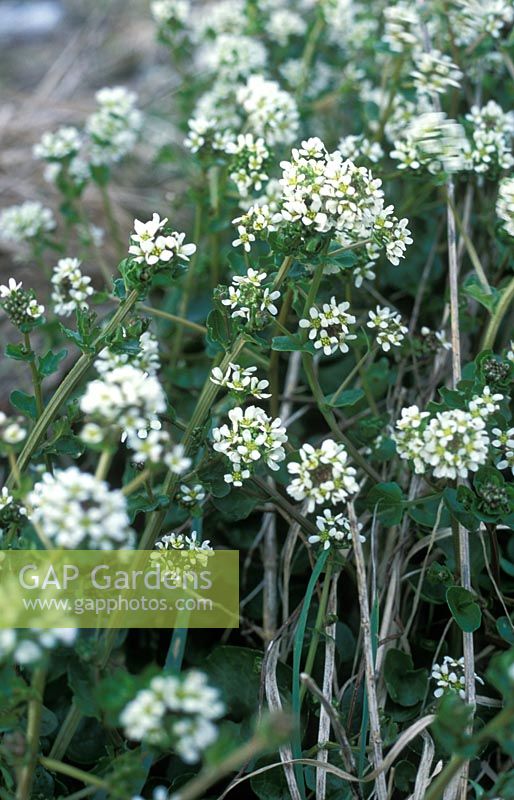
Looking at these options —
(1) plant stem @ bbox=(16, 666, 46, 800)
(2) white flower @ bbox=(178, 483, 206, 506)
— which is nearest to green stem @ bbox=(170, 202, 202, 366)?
(2) white flower @ bbox=(178, 483, 206, 506)

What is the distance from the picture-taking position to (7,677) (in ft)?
5.01

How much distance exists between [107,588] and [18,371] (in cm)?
155

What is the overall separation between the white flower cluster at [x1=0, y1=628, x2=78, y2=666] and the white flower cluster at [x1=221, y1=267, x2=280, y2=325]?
34.5 inches

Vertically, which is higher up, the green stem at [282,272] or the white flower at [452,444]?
the green stem at [282,272]

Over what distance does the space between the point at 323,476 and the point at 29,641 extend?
77cm

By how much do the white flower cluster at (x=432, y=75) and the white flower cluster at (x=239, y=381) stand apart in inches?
53.4

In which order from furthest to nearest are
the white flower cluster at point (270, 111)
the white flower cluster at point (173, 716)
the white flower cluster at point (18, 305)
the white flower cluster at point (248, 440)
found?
the white flower cluster at point (270, 111)
the white flower cluster at point (18, 305)
the white flower cluster at point (248, 440)
the white flower cluster at point (173, 716)

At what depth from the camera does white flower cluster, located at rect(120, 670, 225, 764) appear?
1.31 meters

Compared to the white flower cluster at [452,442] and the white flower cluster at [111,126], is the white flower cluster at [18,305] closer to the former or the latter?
the white flower cluster at [452,442]

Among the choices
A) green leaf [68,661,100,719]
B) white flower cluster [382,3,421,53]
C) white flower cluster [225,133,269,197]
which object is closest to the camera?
green leaf [68,661,100,719]

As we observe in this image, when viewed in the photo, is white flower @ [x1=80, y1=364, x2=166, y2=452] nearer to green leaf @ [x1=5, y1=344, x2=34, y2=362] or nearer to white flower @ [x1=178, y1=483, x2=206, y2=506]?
white flower @ [x1=178, y1=483, x2=206, y2=506]

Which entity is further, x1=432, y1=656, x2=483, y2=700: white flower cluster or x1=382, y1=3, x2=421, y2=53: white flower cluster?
x1=382, y1=3, x2=421, y2=53: white flower cluster

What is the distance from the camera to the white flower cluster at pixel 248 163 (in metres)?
2.46

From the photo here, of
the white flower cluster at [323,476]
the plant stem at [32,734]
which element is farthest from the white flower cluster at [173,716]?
the white flower cluster at [323,476]
